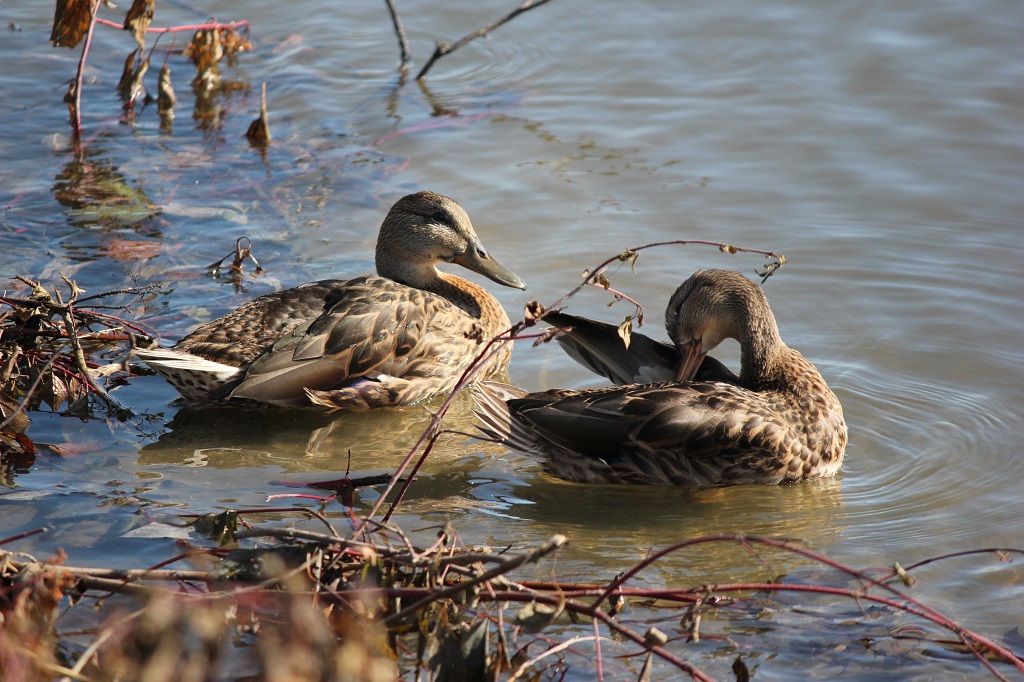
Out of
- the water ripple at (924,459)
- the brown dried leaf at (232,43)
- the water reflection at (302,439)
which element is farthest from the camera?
the brown dried leaf at (232,43)

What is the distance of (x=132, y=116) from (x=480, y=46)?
3.28 m

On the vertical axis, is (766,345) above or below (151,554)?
above

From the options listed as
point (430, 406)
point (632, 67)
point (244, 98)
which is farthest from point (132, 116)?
point (430, 406)

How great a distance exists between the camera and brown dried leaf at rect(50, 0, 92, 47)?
297 inches

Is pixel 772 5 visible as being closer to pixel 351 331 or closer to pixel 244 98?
pixel 244 98

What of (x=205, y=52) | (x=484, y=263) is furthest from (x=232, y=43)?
(x=484, y=263)

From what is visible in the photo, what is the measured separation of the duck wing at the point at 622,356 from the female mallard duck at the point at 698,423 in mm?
224

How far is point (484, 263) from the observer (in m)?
7.18

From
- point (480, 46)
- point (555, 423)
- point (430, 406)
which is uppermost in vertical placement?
point (480, 46)

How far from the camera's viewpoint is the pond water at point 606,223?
4992 millimetres

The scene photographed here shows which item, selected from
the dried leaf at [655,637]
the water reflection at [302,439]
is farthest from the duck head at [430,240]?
the dried leaf at [655,637]

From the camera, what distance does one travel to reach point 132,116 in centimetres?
997

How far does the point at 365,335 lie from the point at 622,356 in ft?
4.42

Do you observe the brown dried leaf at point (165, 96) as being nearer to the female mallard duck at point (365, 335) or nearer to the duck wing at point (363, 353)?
the female mallard duck at point (365, 335)
